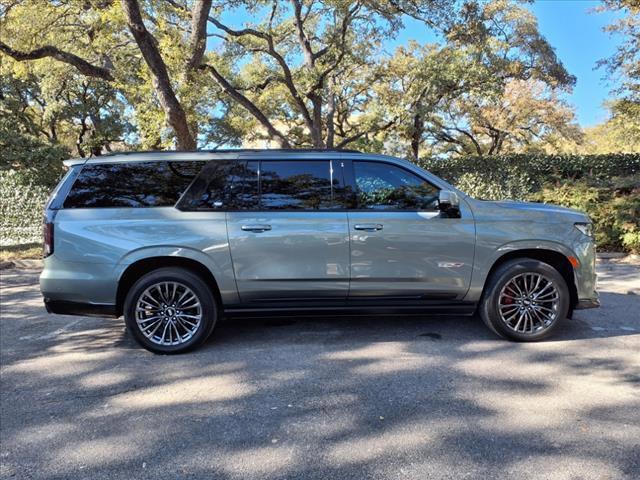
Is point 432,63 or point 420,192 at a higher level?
point 432,63

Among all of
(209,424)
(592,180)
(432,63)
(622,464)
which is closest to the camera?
(622,464)

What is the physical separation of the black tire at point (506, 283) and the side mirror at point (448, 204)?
0.71 m

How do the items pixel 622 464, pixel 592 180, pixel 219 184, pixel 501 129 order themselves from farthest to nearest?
1. pixel 501 129
2. pixel 592 180
3. pixel 219 184
4. pixel 622 464

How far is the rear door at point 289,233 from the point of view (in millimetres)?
4477

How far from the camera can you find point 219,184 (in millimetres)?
4617

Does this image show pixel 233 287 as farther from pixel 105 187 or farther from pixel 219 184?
pixel 105 187

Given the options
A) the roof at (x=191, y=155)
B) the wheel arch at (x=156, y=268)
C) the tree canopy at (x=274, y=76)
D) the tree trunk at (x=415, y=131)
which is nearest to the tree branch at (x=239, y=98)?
the tree canopy at (x=274, y=76)

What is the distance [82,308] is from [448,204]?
11.5 ft

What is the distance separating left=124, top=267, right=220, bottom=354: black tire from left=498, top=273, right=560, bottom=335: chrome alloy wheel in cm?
276

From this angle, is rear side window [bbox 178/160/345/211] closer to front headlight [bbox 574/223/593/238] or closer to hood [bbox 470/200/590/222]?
hood [bbox 470/200/590/222]

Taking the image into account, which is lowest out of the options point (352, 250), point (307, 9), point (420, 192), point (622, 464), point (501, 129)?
point (622, 464)

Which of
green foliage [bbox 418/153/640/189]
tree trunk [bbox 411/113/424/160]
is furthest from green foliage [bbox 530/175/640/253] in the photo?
tree trunk [bbox 411/113/424/160]

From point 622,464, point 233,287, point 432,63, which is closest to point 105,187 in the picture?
point 233,287

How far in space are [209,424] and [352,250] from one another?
1991 millimetres
